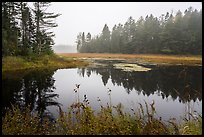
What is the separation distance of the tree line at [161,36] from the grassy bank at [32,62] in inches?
1208

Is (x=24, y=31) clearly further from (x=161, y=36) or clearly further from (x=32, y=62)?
(x=161, y=36)

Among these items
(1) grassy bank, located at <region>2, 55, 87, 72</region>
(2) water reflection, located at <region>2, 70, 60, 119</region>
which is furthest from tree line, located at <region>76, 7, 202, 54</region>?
(2) water reflection, located at <region>2, 70, 60, 119</region>

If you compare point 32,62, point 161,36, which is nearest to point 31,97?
point 32,62

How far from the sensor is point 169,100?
11672 millimetres

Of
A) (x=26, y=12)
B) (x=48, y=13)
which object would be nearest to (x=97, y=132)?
(x=26, y=12)

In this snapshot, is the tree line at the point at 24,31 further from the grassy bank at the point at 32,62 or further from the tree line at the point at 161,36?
the tree line at the point at 161,36

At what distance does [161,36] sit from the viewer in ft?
192

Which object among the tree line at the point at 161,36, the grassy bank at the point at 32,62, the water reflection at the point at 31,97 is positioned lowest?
the water reflection at the point at 31,97

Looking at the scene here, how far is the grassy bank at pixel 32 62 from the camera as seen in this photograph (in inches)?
946

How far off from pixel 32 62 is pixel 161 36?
130 ft

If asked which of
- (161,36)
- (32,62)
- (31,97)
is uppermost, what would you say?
(161,36)

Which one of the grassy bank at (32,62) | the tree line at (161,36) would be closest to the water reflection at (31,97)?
the grassy bank at (32,62)

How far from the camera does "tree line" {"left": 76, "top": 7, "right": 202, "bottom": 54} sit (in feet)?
177

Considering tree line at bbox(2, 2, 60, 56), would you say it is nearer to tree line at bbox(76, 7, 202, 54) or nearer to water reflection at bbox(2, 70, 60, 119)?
water reflection at bbox(2, 70, 60, 119)
